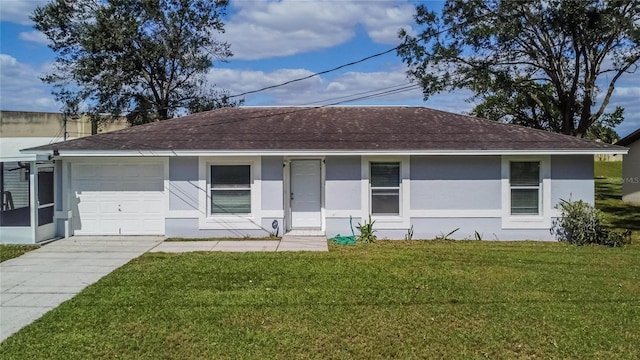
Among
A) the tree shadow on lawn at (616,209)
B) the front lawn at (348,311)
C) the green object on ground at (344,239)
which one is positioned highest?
the tree shadow on lawn at (616,209)

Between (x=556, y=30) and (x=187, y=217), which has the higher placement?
(x=556, y=30)

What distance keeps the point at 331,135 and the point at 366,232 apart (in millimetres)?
3114

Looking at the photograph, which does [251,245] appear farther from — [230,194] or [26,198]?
[26,198]

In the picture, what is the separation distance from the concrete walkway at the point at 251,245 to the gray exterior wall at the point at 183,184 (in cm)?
124

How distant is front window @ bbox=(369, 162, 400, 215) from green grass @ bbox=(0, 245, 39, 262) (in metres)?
8.97

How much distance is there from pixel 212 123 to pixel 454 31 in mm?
13194

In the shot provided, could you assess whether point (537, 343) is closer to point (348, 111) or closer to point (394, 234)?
point (394, 234)

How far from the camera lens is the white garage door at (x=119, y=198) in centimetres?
1420

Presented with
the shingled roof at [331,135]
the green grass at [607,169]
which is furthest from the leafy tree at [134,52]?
the green grass at [607,169]

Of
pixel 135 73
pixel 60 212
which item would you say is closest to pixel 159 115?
pixel 135 73

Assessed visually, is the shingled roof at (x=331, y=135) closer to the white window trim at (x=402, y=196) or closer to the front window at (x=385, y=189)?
the white window trim at (x=402, y=196)

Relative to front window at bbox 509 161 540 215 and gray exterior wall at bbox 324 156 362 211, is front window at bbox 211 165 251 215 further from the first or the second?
front window at bbox 509 161 540 215

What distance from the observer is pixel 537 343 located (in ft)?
19.3

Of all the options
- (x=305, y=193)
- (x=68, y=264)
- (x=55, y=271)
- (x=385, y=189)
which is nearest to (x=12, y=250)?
(x=68, y=264)
